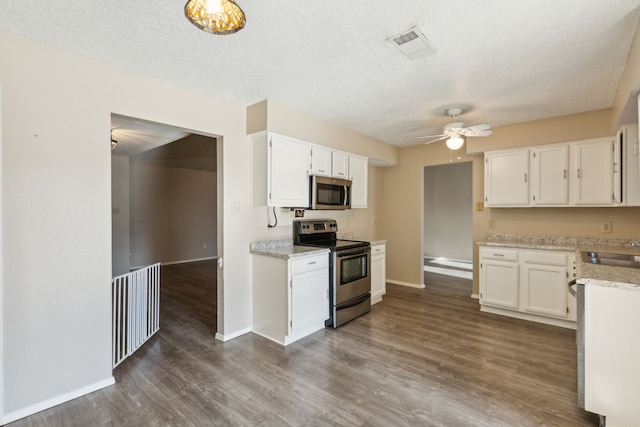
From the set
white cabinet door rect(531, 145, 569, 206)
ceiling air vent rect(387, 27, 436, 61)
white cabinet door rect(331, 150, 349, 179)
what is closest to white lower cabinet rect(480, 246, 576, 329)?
white cabinet door rect(531, 145, 569, 206)

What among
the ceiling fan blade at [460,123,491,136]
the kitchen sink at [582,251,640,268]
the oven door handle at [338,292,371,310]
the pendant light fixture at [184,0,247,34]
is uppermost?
the ceiling fan blade at [460,123,491,136]

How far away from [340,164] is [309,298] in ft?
6.04

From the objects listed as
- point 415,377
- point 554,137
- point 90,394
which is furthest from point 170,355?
point 554,137

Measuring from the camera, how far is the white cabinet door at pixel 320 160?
368cm

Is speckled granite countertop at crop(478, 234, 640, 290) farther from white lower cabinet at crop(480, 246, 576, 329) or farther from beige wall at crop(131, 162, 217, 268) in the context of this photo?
beige wall at crop(131, 162, 217, 268)

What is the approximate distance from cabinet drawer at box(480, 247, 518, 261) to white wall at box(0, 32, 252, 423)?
4130mm

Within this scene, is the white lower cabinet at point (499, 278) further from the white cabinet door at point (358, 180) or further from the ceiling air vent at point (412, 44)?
the ceiling air vent at point (412, 44)

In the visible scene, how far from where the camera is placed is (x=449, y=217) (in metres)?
7.83

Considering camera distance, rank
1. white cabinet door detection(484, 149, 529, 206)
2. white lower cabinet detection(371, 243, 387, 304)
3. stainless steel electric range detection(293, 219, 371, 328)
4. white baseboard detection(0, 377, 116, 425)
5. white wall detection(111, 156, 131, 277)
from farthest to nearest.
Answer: white wall detection(111, 156, 131, 277), white lower cabinet detection(371, 243, 387, 304), white cabinet door detection(484, 149, 529, 206), stainless steel electric range detection(293, 219, 371, 328), white baseboard detection(0, 377, 116, 425)

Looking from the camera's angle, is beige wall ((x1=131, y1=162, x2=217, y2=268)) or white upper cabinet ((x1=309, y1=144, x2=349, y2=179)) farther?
beige wall ((x1=131, y1=162, x2=217, y2=268))

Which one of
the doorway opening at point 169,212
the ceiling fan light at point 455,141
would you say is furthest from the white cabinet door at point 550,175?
the doorway opening at point 169,212

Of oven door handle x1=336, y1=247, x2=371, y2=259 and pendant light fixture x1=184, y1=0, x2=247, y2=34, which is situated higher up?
pendant light fixture x1=184, y1=0, x2=247, y2=34

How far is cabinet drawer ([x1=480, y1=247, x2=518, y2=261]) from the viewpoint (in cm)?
371

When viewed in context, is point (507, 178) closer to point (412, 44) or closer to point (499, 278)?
point (499, 278)
